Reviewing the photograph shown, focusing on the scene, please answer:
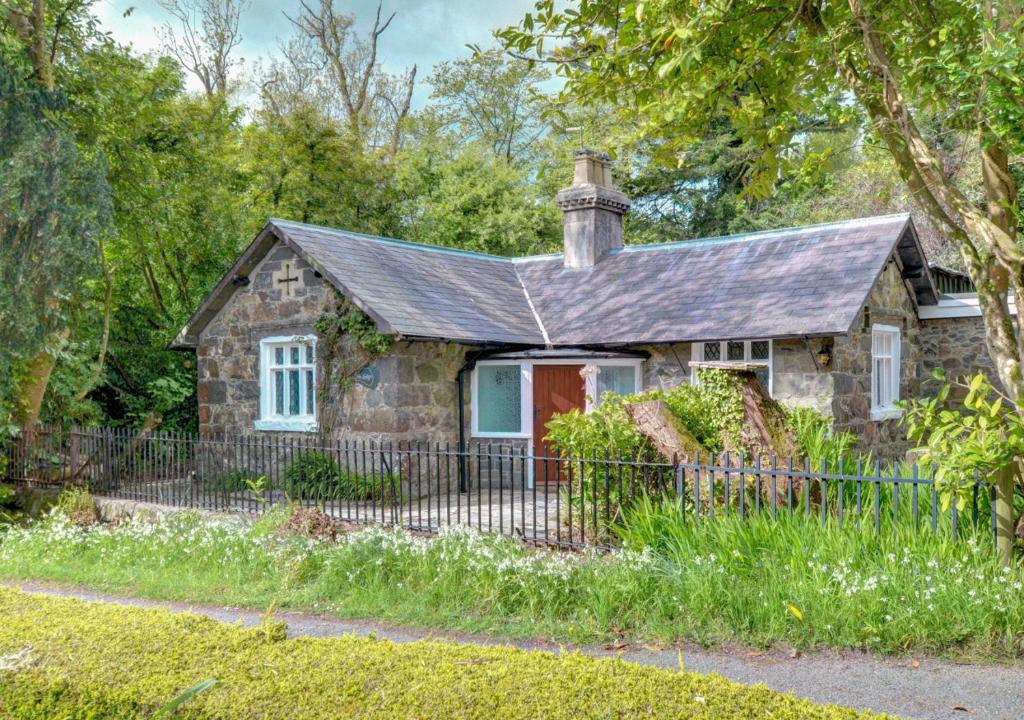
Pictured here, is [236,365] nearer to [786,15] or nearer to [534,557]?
[534,557]

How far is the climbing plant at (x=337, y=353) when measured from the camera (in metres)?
13.1

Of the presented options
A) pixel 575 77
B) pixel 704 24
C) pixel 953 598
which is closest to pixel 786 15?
pixel 704 24

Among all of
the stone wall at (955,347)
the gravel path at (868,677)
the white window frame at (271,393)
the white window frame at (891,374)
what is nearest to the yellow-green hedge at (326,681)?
the gravel path at (868,677)

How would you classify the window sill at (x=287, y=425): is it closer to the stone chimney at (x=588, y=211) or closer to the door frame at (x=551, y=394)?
the door frame at (x=551, y=394)

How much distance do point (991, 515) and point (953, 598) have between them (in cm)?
88

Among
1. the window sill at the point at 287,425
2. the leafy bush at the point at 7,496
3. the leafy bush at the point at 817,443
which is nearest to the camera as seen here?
the leafy bush at the point at 817,443

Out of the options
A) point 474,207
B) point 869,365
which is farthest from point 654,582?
point 474,207

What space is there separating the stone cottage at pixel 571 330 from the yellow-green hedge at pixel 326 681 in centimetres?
795

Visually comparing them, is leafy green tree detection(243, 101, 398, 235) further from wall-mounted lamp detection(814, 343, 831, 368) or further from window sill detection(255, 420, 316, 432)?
wall-mounted lamp detection(814, 343, 831, 368)

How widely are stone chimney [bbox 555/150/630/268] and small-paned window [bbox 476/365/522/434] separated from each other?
3856 mm

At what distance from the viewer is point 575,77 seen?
8.46 m

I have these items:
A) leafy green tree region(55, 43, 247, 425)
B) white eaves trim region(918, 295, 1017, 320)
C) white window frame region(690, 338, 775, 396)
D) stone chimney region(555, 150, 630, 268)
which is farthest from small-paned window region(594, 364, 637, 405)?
leafy green tree region(55, 43, 247, 425)

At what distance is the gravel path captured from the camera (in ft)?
16.5

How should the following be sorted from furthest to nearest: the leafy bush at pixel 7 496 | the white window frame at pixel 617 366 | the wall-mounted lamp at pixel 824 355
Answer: the white window frame at pixel 617 366
the wall-mounted lamp at pixel 824 355
the leafy bush at pixel 7 496
